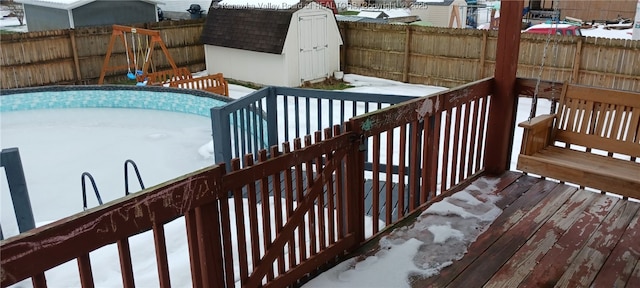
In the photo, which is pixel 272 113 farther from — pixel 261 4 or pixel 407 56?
pixel 261 4

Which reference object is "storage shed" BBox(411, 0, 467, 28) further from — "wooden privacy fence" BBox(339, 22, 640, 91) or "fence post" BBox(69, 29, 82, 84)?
"fence post" BBox(69, 29, 82, 84)

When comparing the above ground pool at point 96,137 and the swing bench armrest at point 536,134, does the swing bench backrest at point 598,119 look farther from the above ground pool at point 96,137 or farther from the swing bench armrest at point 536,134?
the above ground pool at point 96,137

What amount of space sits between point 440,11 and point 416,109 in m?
22.8

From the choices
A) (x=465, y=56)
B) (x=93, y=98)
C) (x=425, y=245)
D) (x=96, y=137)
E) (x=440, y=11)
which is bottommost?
(x=96, y=137)

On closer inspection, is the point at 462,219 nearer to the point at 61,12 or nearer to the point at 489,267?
the point at 489,267

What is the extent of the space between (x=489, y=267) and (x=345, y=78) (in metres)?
11.7

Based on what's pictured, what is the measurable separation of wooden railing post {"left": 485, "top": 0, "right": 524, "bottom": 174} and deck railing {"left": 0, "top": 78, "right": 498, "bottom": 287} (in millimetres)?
221

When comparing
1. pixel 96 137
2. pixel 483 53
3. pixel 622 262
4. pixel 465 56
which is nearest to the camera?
pixel 622 262

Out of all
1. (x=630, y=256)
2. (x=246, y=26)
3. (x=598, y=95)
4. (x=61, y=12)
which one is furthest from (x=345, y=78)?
(x=630, y=256)

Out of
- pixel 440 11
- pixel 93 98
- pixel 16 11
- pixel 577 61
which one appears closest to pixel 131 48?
pixel 93 98

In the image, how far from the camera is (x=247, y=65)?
45.0 feet

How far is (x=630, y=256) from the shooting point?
2.98 metres

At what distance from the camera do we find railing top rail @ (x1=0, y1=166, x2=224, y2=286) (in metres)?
1.54

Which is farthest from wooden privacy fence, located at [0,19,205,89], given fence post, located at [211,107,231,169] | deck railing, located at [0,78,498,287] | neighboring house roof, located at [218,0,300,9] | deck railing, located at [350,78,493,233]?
deck railing, located at [350,78,493,233]
